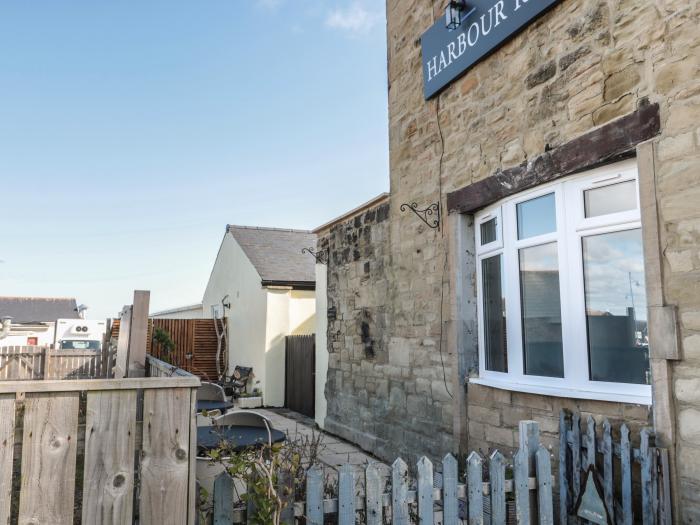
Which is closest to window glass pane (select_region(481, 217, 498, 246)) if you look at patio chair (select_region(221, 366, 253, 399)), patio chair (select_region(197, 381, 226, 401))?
patio chair (select_region(197, 381, 226, 401))

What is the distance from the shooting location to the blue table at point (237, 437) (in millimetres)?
3821

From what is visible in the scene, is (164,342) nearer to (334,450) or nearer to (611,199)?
(334,450)

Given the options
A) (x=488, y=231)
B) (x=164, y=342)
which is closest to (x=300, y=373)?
(x=164, y=342)

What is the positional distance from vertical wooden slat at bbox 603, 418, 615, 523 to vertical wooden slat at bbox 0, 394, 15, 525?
333 cm

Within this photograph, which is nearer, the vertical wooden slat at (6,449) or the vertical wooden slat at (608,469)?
the vertical wooden slat at (6,449)

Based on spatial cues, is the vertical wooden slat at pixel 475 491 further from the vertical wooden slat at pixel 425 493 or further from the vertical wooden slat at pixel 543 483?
the vertical wooden slat at pixel 543 483

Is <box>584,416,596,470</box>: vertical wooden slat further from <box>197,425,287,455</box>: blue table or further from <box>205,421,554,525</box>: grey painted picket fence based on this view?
<box>197,425,287,455</box>: blue table

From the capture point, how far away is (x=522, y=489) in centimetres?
324

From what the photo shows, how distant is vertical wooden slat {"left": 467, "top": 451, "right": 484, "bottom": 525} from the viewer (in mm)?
3057

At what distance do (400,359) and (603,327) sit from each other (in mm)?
2942

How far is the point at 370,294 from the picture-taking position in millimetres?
7492

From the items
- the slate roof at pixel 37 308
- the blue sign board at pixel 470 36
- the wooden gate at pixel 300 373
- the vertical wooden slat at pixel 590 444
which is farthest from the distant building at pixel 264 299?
the slate roof at pixel 37 308

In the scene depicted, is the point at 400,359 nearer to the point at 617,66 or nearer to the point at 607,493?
the point at 607,493

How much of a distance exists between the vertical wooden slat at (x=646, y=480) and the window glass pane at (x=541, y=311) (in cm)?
98
